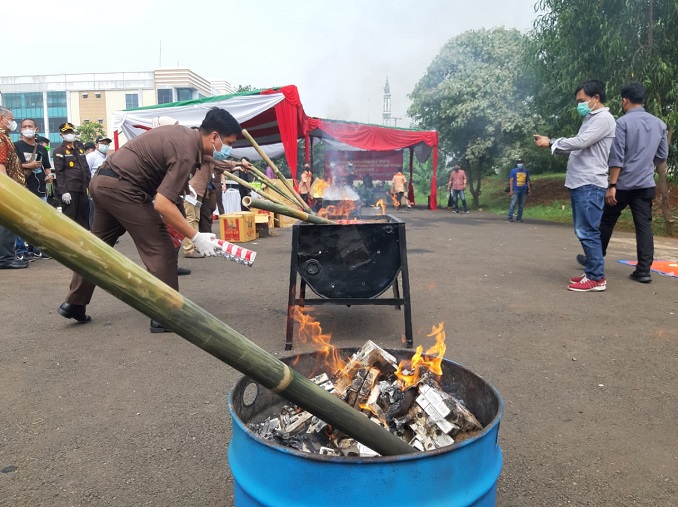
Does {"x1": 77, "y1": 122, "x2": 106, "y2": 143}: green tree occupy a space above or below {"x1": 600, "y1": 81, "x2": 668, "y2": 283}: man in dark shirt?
above

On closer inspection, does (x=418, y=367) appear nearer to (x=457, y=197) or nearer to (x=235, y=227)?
(x=235, y=227)

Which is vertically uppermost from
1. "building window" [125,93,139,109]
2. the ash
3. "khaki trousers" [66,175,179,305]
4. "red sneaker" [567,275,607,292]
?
"building window" [125,93,139,109]

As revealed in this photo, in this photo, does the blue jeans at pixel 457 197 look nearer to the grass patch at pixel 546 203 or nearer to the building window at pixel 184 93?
the grass patch at pixel 546 203

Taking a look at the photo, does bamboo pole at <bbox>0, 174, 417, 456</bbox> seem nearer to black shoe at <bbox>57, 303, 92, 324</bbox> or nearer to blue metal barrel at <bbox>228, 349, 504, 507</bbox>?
blue metal barrel at <bbox>228, 349, 504, 507</bbox>

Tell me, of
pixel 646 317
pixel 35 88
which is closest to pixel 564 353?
pixel 646 317

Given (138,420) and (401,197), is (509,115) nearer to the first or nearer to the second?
(401,197)

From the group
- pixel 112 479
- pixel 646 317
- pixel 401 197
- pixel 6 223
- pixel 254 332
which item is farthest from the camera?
pixel 401 197

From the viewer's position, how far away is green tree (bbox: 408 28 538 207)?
794 inches

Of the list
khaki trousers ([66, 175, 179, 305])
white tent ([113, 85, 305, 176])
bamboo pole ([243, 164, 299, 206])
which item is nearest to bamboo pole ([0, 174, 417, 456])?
khaki trousers ([66, 175, 179, 305])

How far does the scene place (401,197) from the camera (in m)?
21.5

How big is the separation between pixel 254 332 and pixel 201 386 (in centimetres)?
110

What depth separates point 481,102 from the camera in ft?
66.3

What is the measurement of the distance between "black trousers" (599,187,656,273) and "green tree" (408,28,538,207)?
14.9 meters

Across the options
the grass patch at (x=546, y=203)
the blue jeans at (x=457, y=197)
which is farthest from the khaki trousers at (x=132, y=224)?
the blue jeans at (x=457, y=197)
